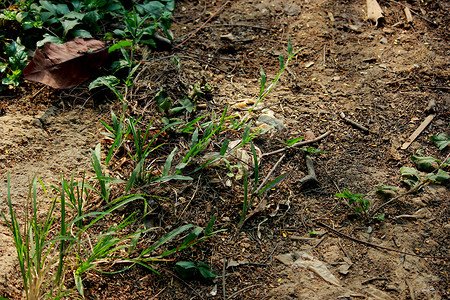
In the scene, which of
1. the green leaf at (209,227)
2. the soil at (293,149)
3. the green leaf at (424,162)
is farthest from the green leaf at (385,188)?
the green leaf at (209,227)

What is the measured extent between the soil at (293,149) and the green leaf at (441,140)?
0.04m

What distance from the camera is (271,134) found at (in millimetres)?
2412

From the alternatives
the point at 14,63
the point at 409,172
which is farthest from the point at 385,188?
the point at 14,63

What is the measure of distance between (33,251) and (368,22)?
9.30ft

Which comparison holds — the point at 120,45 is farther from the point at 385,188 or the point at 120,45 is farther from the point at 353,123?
the point at 385,188

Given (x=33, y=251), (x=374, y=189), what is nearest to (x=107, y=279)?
(x=33, y=251)

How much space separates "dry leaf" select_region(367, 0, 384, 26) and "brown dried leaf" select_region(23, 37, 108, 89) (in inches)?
81.0

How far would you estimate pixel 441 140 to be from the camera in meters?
2.38

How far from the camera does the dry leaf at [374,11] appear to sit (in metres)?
3.16

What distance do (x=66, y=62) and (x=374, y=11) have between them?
93.1 inches

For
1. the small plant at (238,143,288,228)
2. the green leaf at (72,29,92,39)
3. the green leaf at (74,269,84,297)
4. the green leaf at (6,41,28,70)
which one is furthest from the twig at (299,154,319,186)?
the green leaf at (6,41,28,70)

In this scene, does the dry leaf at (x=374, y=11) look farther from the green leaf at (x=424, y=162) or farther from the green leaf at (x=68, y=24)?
the green leaf at (x=68, y=24)

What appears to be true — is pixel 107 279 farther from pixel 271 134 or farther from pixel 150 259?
pixel 271 134

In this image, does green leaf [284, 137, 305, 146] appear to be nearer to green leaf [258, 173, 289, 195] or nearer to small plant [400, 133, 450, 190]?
green leaf [258, 173, 289, 195]
